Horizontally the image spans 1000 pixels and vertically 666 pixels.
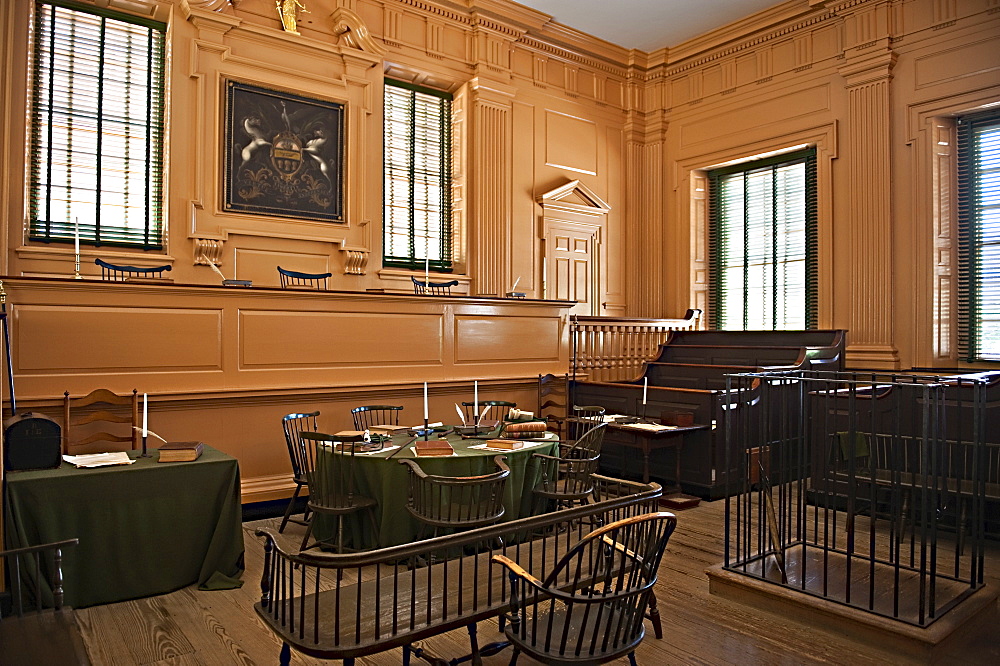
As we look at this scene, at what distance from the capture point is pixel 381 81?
800cm

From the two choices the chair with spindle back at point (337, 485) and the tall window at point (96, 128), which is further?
the tall window at point (96, 128)

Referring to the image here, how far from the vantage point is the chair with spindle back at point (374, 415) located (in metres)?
5.69

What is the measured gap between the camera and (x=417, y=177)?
28.0 ft

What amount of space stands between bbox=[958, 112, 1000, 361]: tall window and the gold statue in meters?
7.09

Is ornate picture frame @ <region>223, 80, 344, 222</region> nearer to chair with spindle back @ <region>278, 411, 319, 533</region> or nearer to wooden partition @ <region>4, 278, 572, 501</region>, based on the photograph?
wooden partition @ <region>4, 278, 572, 501</region>

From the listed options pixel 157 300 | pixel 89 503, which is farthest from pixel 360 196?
pixel 89 503

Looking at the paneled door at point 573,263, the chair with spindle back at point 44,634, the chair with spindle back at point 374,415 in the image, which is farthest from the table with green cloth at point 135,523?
the paneled door at point 573,263

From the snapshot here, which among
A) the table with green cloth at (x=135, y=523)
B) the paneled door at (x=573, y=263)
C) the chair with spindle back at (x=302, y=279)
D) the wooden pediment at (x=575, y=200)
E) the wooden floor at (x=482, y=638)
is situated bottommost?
the wooden floor at (x=482, y=638)

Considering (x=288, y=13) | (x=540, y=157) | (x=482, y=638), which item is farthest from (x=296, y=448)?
(x=540, y=157)

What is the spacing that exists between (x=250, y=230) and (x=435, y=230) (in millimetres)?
2344

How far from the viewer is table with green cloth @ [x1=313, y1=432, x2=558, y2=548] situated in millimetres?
4227

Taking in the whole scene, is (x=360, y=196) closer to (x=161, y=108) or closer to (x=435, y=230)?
(x=435, y=230)

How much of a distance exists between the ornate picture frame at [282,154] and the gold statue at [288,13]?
656 mm

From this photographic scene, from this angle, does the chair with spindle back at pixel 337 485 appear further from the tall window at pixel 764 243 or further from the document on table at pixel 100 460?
the tall window at pixel 764 243
